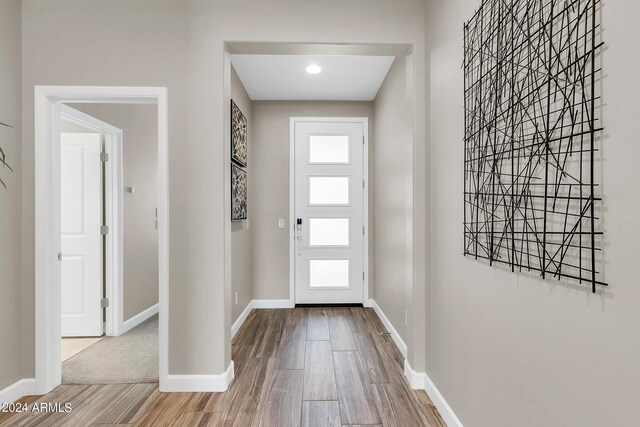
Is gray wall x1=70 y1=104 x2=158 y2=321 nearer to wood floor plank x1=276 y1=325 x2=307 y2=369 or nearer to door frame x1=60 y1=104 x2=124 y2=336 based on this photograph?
door frame x1=60 y1=104 x2=124 y2=336

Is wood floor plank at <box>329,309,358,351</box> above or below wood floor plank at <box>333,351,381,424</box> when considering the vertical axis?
below

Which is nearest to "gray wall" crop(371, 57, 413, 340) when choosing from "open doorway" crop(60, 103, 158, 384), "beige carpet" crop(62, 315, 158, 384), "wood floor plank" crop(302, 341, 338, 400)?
"wood floor plank" crop(302, 341, 338, 400)

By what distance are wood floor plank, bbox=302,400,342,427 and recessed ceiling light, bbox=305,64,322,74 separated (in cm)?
278

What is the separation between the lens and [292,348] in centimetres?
308

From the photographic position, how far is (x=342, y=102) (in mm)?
4434

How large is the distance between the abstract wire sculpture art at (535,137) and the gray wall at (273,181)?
2.82 metres

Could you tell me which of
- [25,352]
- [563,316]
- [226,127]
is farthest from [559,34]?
[25,352]

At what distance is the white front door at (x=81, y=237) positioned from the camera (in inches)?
134

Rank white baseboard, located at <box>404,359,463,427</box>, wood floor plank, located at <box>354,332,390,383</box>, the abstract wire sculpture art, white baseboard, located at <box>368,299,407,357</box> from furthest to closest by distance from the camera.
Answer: white baseboard, located at <box>368,299,407,357</box> < wood floor plank, located at <box>354,332,390,383</box> < white baseboard, located at <box>404,359,463,427</box> < the abstract wire sculpture art

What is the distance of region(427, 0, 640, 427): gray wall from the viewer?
0.89 meters

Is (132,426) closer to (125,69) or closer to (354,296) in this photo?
(125,69)

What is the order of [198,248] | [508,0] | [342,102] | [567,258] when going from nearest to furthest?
[567,258] < [508,0] < [198,248] < [342,102]

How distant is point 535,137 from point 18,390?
310 cm

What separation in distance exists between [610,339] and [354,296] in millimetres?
3622
